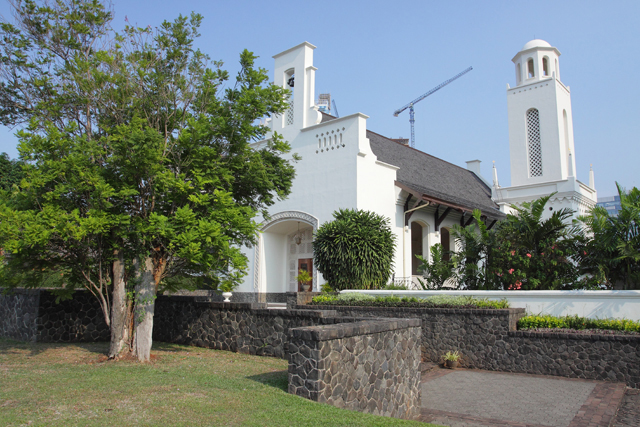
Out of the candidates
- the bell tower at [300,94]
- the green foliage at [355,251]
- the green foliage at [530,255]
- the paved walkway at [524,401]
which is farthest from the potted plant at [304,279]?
the paved walkway at [524,401]

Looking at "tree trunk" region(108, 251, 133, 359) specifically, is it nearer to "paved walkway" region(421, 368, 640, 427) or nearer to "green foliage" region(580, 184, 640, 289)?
"paved walkway" region(421, 368, 640, 427)

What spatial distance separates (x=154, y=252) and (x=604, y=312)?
1014cm

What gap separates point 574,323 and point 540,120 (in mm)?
18173

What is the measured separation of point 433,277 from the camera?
51.6 ft

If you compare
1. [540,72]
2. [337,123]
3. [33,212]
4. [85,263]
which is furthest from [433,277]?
[540,72]

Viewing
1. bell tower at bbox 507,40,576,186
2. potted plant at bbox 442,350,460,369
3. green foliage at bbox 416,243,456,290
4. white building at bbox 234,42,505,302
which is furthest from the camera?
bell tower at bbox 507,40,576,186

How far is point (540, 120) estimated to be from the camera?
1027 inches

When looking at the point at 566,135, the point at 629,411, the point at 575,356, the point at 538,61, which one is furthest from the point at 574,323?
the point at 538,61

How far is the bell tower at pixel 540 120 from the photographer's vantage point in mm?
25500

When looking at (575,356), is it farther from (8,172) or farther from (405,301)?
(8,172)

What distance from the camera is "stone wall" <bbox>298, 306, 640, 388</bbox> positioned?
31.4 ft

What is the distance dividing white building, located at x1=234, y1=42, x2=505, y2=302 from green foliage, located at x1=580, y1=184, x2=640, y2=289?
23.8ft

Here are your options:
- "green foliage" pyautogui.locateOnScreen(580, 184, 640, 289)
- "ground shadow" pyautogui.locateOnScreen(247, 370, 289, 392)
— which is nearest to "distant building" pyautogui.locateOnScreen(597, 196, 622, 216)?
"green foliage" pyautogui.locateOnScreen(580, 184, 640, 289)

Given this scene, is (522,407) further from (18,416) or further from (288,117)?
(288,117)
